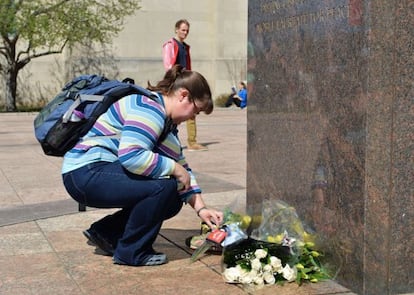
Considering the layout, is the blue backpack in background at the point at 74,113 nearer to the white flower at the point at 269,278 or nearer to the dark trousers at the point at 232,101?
the white flower at the point at 269,278

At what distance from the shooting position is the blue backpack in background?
14.2ft

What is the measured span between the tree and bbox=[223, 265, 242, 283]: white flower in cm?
2185

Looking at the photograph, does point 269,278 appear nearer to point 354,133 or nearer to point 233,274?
point 233,274

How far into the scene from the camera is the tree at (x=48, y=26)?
24.8m

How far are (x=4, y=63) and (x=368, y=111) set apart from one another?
83.2 feet

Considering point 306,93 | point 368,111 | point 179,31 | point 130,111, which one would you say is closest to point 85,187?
point 130,111

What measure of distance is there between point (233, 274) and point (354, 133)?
1037mm

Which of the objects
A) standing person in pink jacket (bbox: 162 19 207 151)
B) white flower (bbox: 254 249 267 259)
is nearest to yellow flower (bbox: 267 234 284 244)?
white flower (bbox: 254 249 267 259)

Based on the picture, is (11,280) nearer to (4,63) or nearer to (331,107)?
(331,107)

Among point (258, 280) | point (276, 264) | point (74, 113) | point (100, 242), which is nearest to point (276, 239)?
point (276, 264)

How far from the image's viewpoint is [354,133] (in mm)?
3875

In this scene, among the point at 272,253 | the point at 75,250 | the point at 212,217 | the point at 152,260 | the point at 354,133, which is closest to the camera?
the point at 354,133

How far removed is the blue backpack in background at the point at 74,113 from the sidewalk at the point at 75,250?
758 millimetres

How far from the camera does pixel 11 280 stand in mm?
4238
